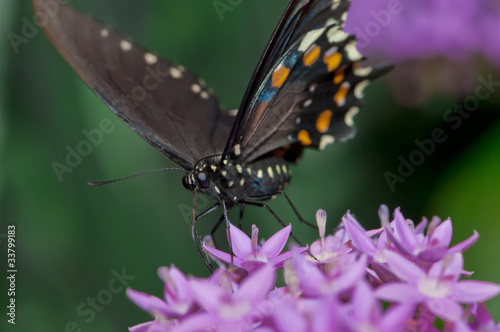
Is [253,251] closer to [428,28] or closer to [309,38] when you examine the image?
[309,38]

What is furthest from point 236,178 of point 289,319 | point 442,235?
point 289,319

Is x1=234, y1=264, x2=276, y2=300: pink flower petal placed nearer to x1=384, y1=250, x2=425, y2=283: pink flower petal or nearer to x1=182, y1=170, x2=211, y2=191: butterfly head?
x1=384, y1=250, x2=425, y2=283: pink flower petal

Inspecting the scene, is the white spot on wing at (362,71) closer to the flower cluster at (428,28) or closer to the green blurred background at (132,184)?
the green blurred background at (132,184)

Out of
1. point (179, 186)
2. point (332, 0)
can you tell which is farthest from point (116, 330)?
point (332, 0)

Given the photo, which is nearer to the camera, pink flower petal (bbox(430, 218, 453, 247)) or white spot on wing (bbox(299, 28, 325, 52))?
pink flower petal (bbox(430, 218, 453, 247))

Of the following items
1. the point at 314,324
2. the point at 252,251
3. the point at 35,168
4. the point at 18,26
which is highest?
the point at 18,26

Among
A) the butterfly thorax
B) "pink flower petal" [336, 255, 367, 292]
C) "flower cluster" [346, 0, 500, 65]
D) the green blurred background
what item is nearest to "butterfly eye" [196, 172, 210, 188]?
the butterfly thorax

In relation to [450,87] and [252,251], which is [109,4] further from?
[252,251]
